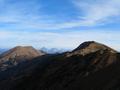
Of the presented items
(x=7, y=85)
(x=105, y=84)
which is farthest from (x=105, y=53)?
(x=7, y=85)

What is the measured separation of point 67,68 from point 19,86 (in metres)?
25.0

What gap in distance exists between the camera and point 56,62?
531 ft

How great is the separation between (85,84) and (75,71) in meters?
22.4

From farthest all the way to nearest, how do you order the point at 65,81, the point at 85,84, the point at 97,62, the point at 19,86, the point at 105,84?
the point at 19,86 → the point at 97,62 → the point at 65,81 → the point at 85,84 → the point at 105,84

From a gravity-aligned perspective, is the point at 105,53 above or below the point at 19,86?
above

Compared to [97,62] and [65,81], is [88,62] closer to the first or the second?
[97,62]

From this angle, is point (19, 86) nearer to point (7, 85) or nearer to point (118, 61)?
point (7, 85)

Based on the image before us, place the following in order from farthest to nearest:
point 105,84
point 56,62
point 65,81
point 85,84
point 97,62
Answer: point 56,62, point 97,62, point 65,81, point 85,84, point 105,84

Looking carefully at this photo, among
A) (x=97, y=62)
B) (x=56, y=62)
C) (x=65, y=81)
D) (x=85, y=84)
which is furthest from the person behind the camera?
(x=56, y=62)

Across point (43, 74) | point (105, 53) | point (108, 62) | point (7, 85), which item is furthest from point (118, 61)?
point (7, 85)

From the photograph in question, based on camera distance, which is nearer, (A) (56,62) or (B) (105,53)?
(B) (105,53)

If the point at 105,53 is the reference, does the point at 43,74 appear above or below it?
below

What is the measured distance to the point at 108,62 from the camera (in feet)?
437

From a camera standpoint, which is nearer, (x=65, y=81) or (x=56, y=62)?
(x=65, y=81)
